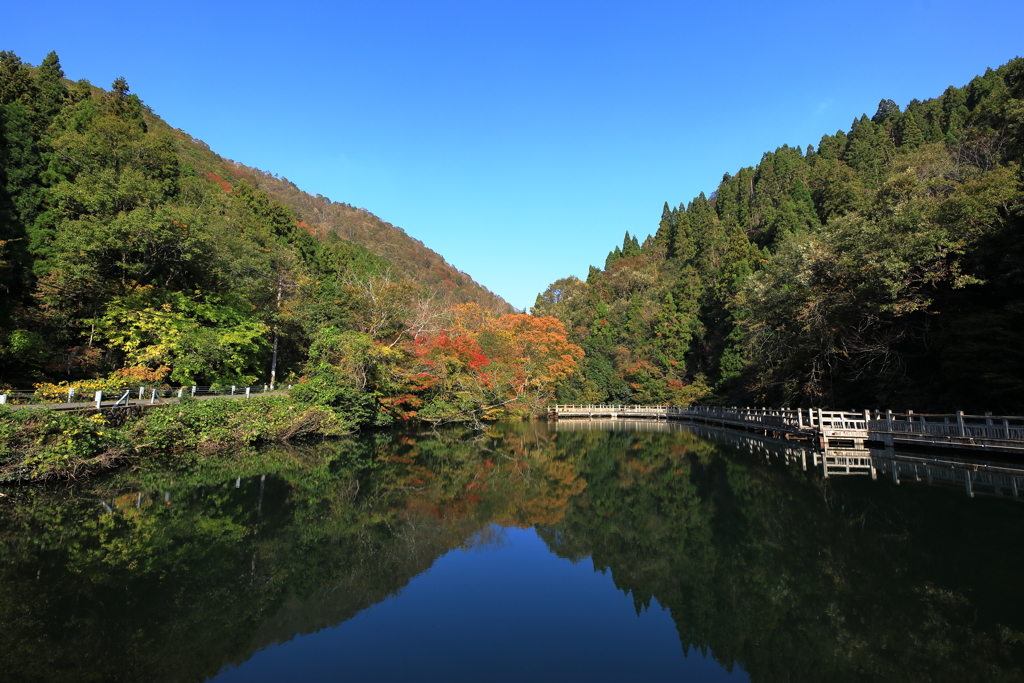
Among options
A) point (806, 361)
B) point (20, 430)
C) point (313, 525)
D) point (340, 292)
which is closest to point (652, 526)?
point (313, 525)

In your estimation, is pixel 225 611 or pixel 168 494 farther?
pixel 168 494

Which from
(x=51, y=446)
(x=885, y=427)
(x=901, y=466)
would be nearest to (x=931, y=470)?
(x=901, y=466)

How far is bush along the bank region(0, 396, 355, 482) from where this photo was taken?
37.1 feet

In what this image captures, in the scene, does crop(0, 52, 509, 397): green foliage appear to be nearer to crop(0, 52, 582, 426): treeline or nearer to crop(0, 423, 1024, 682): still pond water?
crop(0, 52, 582, 426): treeline

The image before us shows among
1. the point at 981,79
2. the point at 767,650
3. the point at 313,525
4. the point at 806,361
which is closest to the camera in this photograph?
the point at 767,650

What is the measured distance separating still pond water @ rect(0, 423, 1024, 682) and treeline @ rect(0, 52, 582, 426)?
11161 millimetres

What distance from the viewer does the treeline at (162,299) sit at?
20766mm

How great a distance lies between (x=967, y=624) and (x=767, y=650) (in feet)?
7.12

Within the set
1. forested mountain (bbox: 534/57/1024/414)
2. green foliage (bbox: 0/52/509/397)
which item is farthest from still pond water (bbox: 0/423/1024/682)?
green foliage (bbox: 0/52/509/397)

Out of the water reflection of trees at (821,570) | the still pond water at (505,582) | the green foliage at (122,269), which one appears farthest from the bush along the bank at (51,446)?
the water reflection of trees at (821,570)

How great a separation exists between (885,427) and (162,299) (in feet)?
96.0

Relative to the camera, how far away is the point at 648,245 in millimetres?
78375

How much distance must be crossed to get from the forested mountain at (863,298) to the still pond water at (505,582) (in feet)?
25.8

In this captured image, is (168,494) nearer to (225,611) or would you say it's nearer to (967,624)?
(225,611)
